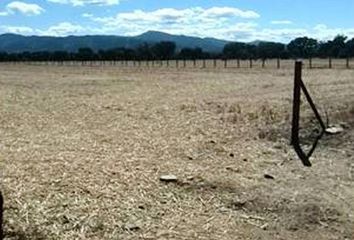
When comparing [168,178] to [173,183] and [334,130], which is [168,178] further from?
[334,130]

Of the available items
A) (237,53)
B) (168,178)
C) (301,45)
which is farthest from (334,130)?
(301,45)

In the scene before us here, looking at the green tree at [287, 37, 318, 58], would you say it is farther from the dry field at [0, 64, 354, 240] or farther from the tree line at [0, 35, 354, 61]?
the dry field at [0, 64, 354, 240]

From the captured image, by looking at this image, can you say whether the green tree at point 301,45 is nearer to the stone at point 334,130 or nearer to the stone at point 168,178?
the stone at point 334,130

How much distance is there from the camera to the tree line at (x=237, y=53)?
320ft

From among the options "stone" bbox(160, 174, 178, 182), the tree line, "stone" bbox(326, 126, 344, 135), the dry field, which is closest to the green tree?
the tree line

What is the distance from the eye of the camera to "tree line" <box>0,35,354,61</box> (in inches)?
3841

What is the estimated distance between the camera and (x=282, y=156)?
10594mm

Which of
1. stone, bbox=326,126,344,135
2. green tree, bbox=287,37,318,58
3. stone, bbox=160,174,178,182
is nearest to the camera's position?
stone, bbox=160,174,178,182

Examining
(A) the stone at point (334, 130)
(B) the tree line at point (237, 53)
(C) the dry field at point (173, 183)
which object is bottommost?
(B) the tree line at point (237, 53)

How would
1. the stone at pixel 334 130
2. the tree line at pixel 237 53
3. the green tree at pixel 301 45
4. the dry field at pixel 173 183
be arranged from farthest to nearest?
1. the green tree at pixel 301 45
2. the tree line at pixel 237 53
3. the stone at pixel 334 130
4. the dry field at pixel 173 183

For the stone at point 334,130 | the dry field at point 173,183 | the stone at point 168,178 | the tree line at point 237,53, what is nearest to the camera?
the dry field at point 173,183

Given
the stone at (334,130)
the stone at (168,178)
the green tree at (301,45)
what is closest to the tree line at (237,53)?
the green tree at (301,45)

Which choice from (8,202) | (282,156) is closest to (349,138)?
(282,156)

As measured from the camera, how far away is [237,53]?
105188mm
